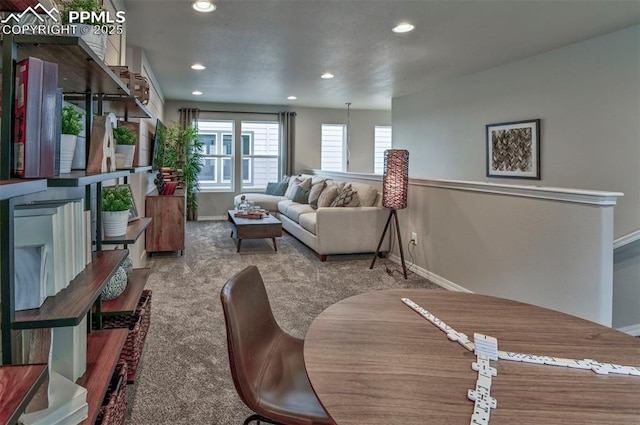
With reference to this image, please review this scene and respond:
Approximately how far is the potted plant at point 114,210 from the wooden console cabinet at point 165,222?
2628 mm

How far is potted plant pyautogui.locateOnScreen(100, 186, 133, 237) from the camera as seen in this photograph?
2.15 m

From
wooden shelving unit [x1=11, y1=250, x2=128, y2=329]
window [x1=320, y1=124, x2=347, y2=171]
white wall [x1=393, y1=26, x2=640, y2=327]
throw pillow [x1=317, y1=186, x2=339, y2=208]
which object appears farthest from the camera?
window [x1=320, y1=124, x2=347, y2=171]

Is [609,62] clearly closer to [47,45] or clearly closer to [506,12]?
[506,12]

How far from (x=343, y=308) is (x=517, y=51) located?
4.13m

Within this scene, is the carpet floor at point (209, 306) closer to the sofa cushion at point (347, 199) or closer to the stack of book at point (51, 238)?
the sofa cushion at point (347, 199)

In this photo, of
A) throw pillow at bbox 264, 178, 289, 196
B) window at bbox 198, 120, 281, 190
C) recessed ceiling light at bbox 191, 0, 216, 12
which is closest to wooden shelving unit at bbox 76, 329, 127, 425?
recessed ceiling light at bbox 191, 0, 216, 12

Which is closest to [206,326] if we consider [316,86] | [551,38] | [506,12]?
[506,12]

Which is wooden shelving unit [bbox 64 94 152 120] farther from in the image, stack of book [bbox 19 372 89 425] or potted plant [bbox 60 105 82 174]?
stack of book [bbox 19 372 89 425]

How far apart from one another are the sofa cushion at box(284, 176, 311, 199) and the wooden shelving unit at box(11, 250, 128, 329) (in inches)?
215

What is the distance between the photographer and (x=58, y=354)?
1.33m

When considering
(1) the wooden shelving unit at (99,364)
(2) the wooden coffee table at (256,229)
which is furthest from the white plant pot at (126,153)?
(2) the wooden coffee table at (256,229)

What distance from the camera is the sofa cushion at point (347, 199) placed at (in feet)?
16.6

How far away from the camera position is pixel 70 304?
112cm

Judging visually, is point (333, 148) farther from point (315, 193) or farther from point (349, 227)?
point (349, 227)
